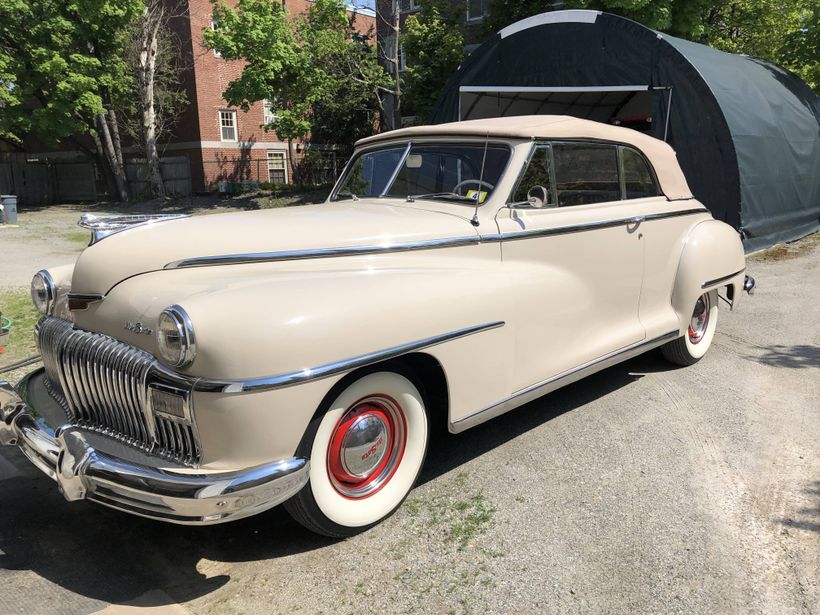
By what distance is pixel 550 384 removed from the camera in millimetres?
3764

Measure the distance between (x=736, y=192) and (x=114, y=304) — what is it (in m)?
9.86

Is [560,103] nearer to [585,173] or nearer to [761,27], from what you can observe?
[761,27]

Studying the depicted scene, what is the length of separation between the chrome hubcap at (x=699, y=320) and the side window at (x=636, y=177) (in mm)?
1110

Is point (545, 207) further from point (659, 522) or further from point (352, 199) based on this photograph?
point (659, 522)

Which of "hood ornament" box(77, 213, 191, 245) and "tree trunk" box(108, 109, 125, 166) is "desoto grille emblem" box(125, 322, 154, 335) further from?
"tree trunk" box(108, 109, 125, 166)

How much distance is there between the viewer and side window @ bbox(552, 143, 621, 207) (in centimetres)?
400

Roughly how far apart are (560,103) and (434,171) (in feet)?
37.4

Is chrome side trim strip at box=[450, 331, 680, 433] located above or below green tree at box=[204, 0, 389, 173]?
below

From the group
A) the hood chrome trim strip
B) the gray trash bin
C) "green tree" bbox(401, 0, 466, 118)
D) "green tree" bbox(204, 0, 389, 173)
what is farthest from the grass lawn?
"green tree" bbox(401, 0, 466, 118)

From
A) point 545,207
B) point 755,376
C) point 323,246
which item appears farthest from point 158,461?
point 755,376

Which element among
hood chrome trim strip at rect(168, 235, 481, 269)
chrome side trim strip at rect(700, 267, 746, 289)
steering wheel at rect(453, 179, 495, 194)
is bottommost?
chrome side trim strip at rect(700, 267, 746, 289)

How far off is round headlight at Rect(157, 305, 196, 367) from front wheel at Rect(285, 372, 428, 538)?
581 mm

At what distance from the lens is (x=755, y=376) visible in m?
5.14

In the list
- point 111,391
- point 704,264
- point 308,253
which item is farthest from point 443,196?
point 704,264
